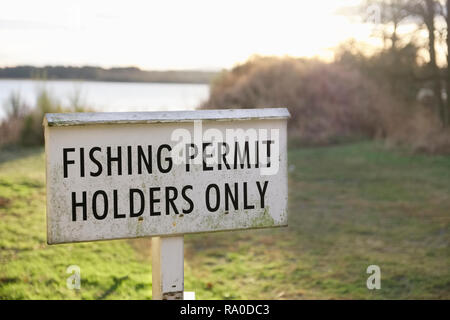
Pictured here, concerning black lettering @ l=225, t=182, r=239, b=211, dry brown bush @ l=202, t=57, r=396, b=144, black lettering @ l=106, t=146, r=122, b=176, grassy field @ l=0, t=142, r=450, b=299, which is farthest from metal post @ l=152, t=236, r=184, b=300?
dry brown bush @ l=202, t=57, r=396, b=144

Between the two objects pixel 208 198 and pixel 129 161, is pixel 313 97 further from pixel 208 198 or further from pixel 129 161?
pixel 129 161

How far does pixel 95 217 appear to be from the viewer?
2.58m

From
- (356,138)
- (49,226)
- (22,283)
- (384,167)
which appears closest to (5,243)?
(22,283)

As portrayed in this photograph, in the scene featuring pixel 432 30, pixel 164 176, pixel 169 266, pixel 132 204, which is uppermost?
pixel 432 30

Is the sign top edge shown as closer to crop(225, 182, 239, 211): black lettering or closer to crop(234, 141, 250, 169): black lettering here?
crop(234, 141, 250, 169): black lettering

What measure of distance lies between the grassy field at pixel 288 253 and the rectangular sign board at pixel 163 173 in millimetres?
2161

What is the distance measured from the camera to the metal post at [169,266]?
107 inches

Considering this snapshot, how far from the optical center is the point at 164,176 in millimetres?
2658

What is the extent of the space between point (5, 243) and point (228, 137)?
3568 millimetres

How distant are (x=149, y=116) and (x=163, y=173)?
0.81 ft

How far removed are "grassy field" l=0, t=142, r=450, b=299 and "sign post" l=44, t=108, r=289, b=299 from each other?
2.14 metres

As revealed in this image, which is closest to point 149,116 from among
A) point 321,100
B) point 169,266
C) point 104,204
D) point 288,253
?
point 104,204
